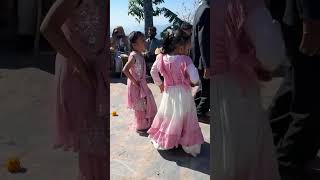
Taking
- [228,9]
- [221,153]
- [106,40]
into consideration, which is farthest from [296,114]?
[106,40]

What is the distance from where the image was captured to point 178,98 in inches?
172

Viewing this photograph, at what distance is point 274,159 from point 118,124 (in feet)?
11.1

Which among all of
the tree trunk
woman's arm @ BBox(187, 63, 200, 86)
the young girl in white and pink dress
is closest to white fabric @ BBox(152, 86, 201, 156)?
the young girl in white and pink dress

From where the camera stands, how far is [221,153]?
7.43 feet

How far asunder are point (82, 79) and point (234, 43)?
0.67 m

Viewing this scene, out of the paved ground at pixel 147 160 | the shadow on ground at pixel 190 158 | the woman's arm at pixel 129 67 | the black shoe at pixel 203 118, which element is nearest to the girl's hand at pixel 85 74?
the paved ground at pixel 147 160

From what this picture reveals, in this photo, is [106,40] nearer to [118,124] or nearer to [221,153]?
[221,153]

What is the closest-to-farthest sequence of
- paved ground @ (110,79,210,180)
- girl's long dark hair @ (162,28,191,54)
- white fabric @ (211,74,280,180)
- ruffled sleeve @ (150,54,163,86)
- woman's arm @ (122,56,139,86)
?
1. white fabric @ (211,74,280,180)
2. paved ground @ (110,79,210,180)
3. girl's long dark hair @ (162,28,191,54)
4. ruffled sleeve @ (150,54,163,86)
5. woman's arm @ (122,56,139,86)

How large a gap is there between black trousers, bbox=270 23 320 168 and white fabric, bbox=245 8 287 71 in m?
0.05

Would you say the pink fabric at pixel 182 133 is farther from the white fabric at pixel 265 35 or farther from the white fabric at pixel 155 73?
the white fabric at pixel 265 35

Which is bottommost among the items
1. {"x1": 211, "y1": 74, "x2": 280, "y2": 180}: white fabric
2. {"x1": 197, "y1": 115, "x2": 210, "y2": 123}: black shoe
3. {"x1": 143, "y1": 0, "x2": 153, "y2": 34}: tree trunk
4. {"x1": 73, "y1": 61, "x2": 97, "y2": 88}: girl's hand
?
{"x1": 197, "y1": 115, "x2": 210, "y2": 123}: black shoe

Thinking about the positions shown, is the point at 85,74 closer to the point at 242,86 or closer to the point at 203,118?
the point at 242,86

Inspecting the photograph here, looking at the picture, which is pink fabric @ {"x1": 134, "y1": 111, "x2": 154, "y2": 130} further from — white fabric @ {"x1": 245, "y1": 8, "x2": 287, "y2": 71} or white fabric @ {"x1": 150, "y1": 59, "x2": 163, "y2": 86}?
white fabric @ {"x1": 245, "y1": 8, "x2": 287, "y2": 71}

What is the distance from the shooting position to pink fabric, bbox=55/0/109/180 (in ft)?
6.66
